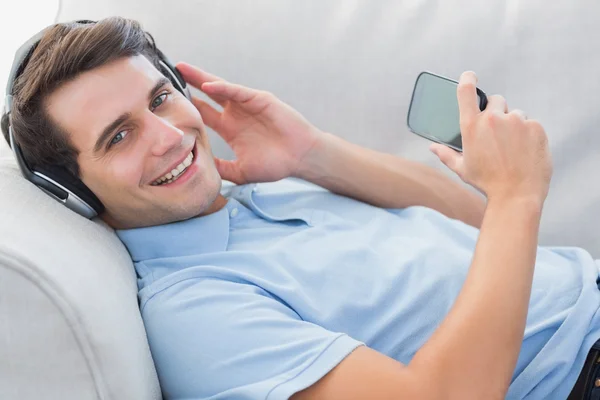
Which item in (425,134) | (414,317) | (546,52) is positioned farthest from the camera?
(546,52)

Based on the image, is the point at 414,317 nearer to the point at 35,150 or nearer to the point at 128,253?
the point at 128,253

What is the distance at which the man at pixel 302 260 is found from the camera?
0.83m

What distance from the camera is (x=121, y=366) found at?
0.78m

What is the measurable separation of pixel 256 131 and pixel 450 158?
17.1 inches

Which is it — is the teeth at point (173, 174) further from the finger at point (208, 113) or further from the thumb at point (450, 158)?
the thumb at point (450, 158)

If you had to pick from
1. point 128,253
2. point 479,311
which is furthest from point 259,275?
point 479,311

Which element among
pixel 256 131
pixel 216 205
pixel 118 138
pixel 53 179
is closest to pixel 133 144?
pixel 118 138

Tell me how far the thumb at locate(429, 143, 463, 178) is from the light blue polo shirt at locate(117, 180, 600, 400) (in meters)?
0.15

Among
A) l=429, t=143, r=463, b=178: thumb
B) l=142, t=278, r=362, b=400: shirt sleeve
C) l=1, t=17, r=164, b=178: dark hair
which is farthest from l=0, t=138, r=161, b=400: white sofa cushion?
l=429, t=143, r=463, b=178: thumb

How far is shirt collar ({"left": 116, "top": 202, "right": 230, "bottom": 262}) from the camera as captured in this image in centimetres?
106

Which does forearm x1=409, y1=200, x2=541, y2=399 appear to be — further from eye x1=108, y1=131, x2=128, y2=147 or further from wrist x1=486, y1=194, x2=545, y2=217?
eye x1=108, y1=131, x2=128, y2=147

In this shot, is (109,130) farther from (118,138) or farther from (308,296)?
(308,296)

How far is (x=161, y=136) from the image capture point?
1035 mm

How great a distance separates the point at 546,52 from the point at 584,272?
0.44 metres
